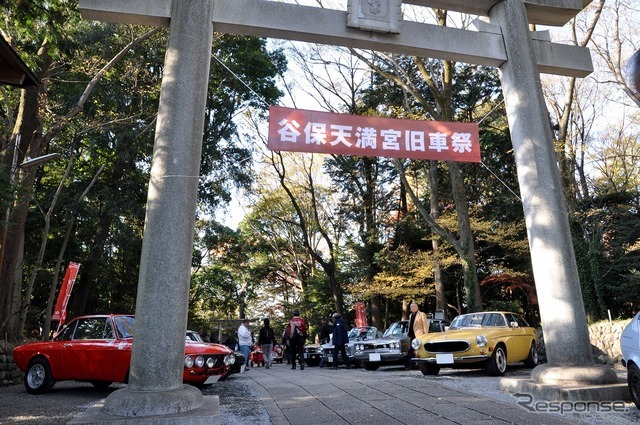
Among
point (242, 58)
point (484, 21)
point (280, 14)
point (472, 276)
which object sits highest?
point (242, 58)

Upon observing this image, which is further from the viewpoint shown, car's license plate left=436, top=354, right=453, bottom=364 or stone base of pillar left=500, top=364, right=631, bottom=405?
car's license plate left=436, top=354, right=453, bottom=364

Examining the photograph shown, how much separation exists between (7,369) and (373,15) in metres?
11.6

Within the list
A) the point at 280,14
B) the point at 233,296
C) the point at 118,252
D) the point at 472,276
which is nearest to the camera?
the point at 280,14

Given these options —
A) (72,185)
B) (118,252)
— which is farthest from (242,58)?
(118,252)

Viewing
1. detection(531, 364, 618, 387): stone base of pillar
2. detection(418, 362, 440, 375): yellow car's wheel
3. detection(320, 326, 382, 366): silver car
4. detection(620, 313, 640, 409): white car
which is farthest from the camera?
detection(320, 326, 382, 366): silver car

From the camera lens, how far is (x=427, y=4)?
810cm

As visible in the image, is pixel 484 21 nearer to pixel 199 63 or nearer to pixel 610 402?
pixel 199 63

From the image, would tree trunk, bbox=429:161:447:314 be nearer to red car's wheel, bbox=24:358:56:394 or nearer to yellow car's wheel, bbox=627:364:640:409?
yellow car's wheel, bbox=627:364:640:409

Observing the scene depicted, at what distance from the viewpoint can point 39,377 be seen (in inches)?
367

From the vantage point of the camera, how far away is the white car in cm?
580

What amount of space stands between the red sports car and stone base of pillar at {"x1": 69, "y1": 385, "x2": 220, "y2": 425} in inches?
139

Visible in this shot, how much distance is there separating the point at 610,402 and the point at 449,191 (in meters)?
19.7

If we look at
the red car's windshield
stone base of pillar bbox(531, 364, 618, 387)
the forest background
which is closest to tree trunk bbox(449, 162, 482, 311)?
the forest background

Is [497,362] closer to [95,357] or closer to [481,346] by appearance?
[481,346]
